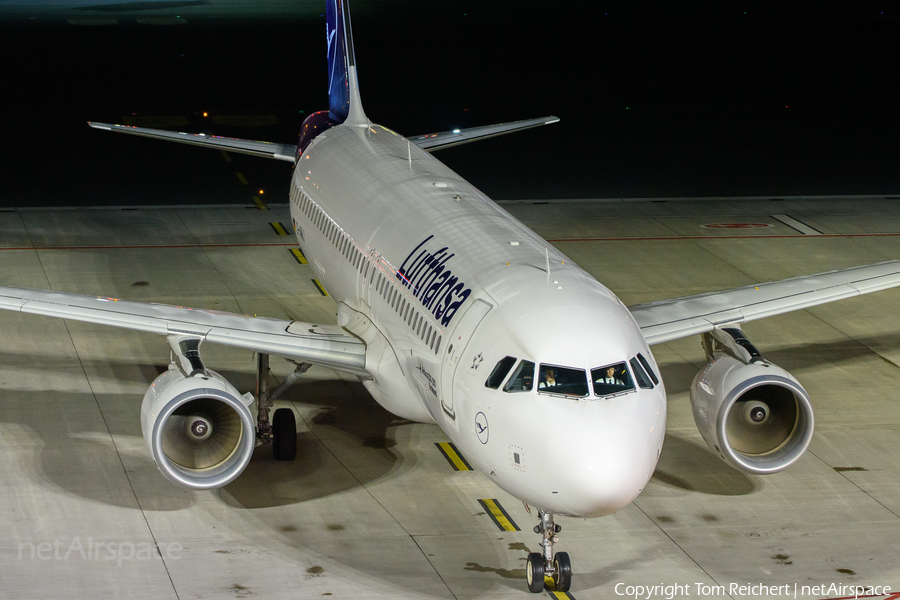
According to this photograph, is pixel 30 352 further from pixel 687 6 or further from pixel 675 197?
pixel 687 6

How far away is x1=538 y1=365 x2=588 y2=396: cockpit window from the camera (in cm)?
1236

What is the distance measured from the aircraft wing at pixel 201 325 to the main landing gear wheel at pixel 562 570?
4391 millimetres

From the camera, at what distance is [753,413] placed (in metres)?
16.0

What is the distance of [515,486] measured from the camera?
502 inches

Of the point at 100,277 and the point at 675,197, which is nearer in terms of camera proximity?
the point at 100,277

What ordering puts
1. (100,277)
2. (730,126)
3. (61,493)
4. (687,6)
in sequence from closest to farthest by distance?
(61,493)
(100,277)
(730,126)
(687,6)

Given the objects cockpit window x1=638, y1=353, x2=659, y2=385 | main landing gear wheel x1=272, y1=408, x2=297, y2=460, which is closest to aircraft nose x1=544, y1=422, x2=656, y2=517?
cockpit window x1=638, y1=353, x2=659, y2=385

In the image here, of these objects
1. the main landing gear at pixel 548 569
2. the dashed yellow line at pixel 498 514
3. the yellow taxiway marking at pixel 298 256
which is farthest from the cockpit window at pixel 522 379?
the yellow taxiway marking at pixel 298 256

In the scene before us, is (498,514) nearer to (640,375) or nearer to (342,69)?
(640,375)

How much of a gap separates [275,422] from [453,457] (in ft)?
9.15

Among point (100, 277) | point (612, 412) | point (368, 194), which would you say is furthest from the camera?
point (100, 277)

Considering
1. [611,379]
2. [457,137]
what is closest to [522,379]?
[611,379]

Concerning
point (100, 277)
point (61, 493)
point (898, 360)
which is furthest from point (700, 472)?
point (100, 277)

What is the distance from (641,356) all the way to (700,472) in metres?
5.43
